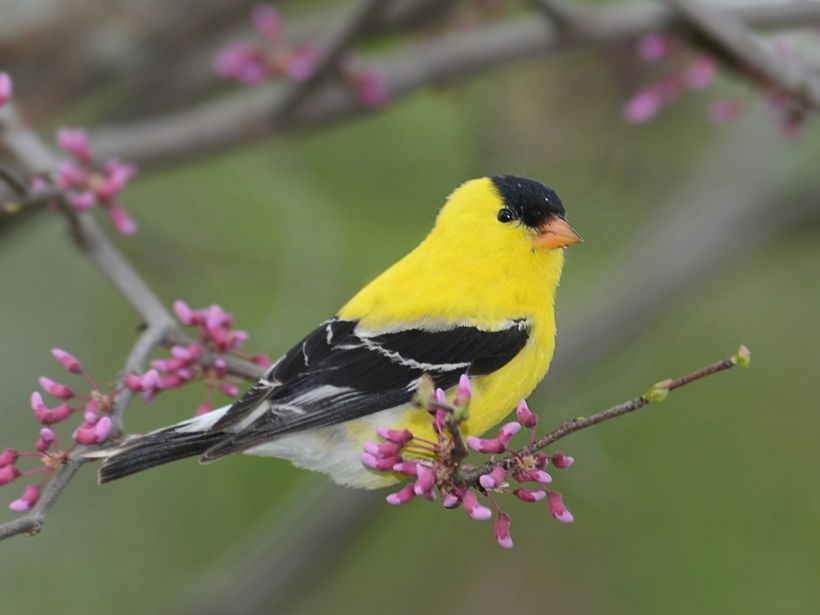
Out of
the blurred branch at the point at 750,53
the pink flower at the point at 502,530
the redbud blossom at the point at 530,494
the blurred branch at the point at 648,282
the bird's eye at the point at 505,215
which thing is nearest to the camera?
the redbud blossom at the point at 530,494

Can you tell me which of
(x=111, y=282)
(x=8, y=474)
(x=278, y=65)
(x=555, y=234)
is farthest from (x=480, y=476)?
(x=278, y=65)

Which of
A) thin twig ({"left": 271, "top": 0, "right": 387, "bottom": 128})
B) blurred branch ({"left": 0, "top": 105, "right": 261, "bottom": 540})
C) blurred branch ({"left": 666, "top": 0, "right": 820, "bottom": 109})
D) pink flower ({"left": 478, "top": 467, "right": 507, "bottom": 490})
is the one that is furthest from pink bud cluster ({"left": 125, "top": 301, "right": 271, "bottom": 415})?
blurred branch ({"left": 666, "top": 0, "right": 820, "bottom": 109})

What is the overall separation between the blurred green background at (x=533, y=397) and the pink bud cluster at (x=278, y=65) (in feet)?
1.17

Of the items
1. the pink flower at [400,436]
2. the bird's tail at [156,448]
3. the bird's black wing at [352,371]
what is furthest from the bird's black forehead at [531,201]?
the pink flower at [400,436]

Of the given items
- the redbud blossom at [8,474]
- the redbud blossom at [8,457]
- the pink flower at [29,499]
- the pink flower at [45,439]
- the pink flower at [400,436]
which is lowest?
the pink flower at [400,436]

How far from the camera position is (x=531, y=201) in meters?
3.87

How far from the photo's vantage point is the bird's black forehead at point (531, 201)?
388 centimetres

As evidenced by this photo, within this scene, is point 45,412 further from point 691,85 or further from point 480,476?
point 691,85

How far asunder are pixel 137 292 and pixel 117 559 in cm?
482

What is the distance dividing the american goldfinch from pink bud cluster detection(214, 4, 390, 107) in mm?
1227

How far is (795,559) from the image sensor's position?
637cm

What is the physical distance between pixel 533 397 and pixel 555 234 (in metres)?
1.73

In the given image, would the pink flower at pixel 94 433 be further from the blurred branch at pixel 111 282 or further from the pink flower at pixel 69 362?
the pink flower at pixel 69 362

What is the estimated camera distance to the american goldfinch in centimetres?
344
